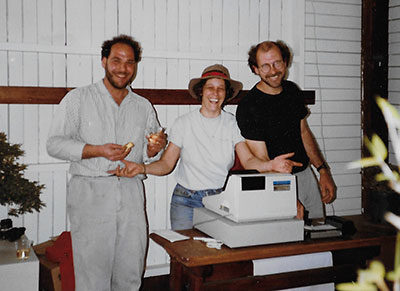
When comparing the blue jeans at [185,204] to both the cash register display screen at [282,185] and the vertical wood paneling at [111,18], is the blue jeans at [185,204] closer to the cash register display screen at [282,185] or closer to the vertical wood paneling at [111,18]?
the cash register display screen at [282,185]

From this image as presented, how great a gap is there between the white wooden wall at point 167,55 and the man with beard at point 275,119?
3.47 feet

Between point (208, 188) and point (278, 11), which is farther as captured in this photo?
point (278, 11)

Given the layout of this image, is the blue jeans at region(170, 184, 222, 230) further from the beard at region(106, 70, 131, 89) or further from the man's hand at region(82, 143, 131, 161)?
the beard at region(106, 70, 131, 89)

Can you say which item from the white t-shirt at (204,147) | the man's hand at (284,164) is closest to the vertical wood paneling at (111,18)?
the white t-shirt at (204,147)

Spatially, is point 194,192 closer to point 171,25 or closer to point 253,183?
point 253,183

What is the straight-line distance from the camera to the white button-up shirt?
285 centimetres

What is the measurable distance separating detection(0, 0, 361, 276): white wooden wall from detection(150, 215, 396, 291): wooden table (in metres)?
1.50

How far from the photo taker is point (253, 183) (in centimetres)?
251

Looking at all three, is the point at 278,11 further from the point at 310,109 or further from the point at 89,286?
the point at 89,286

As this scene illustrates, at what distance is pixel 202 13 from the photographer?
169 inches

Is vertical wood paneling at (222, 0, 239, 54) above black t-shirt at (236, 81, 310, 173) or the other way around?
above

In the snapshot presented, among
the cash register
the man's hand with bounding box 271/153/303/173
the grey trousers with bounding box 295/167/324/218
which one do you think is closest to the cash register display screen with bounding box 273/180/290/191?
the cash register

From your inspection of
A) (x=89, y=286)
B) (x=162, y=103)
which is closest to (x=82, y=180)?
(x=89, y=286)

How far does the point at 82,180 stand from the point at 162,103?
1.37m
